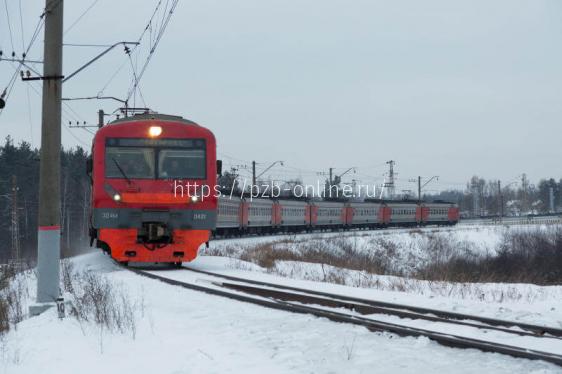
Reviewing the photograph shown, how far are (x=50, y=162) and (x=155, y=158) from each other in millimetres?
5351

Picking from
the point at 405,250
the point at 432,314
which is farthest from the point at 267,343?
the point at 405,250

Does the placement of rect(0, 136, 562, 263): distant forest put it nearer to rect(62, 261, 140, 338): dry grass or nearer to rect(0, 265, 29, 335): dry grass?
rect(0, 265, 29, 335): dry grass

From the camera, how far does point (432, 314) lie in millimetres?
7523

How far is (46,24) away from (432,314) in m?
6.78

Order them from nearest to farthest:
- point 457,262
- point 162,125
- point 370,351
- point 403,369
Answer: point 403,369
point 370,351
point 162,125
point 457,262

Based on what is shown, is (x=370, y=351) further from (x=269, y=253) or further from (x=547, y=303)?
(x=269, y=253)

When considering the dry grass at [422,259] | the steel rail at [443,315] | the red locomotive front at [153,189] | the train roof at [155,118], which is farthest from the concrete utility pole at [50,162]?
the dry grass at [422,259]

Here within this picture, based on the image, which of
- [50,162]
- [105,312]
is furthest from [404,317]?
[50,162]

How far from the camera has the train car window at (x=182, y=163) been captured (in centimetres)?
1387

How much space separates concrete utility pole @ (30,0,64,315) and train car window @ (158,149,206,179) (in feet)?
17.1

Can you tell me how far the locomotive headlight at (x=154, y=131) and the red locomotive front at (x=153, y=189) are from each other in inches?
0.9

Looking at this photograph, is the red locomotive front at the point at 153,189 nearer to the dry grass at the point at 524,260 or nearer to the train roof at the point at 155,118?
the train roof at the point at 155,118

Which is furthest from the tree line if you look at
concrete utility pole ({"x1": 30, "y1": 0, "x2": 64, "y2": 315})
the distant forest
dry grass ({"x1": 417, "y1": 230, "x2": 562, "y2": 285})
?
concrete utility pole ({"x1": 30, "y1": 0, "x2": 64, "y2": 315})

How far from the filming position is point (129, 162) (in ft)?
45.1
